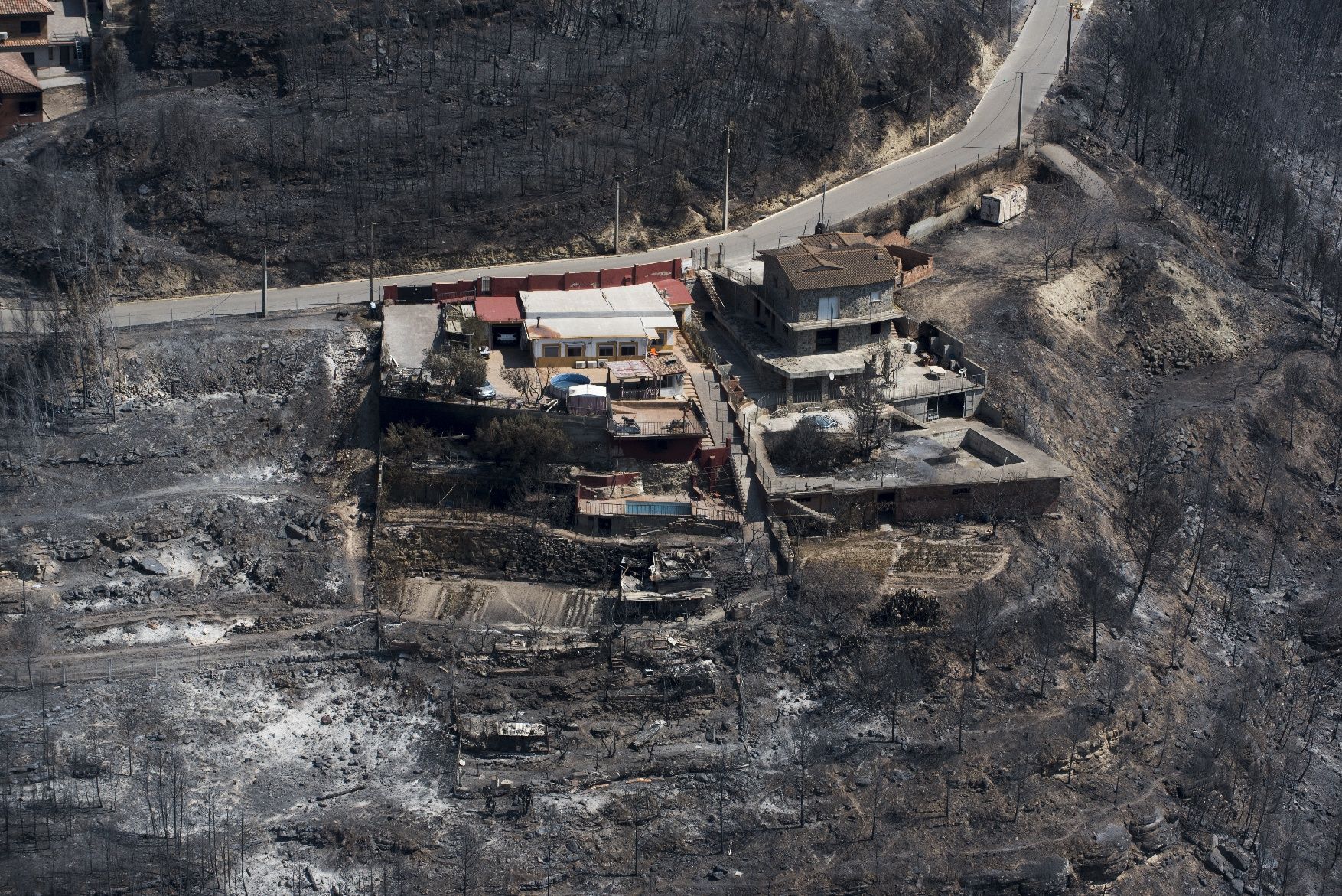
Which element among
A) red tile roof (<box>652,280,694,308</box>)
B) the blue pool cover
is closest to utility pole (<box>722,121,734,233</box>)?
red tile roof (<box>652,280,694,308</box>)

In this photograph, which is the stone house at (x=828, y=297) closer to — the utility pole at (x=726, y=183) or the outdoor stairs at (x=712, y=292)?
the outdoor stairs at (x=712, y=292)

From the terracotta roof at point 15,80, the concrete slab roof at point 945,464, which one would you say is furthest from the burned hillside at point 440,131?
the concrete slab roof at point 945,464

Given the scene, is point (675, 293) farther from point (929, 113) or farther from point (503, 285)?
point (929, 113)

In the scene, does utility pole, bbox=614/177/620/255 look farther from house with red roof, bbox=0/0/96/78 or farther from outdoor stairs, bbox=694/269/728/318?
house with red roof, bbox=0/0/96/78

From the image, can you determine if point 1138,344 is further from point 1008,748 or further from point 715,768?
point 715,768

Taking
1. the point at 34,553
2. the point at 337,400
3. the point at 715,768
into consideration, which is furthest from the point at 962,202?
the point at 34,553

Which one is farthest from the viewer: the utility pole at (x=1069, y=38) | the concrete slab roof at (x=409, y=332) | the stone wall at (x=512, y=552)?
the utility pole at (x=1069, y=38)

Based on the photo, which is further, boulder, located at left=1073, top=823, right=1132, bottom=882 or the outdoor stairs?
the outdoor stairs
